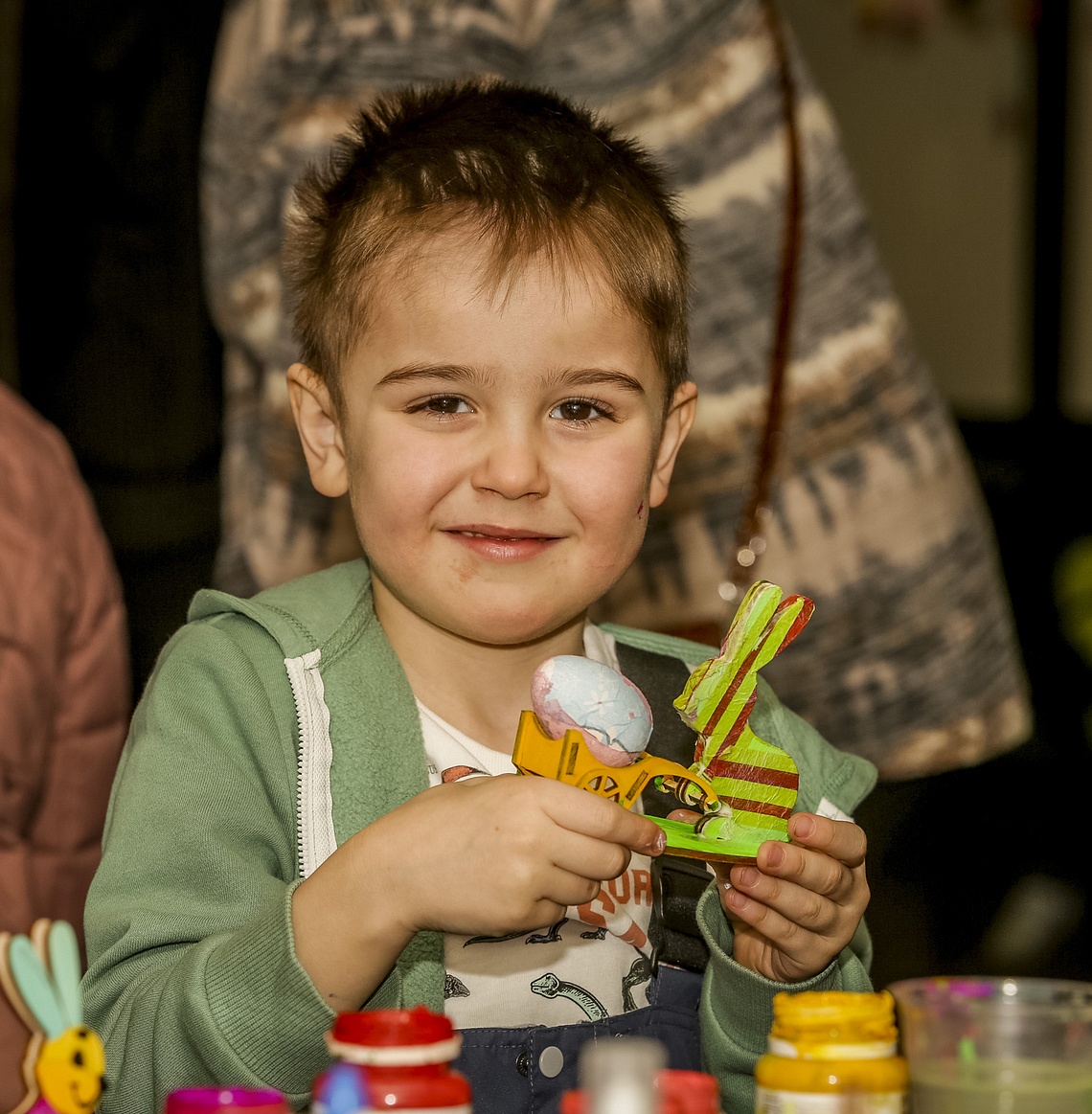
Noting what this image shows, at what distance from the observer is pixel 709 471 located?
5.11 ft

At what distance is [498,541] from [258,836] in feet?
0.74

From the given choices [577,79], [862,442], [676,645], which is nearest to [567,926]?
[676,645]

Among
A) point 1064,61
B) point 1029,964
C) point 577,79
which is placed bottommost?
point 1029,964

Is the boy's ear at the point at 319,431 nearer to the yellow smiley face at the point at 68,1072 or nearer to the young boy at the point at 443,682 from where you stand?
the young boy at the point at 443,682

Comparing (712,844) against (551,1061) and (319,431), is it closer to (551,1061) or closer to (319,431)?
(551,1061)

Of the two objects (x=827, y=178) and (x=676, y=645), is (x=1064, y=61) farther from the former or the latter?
(x=676, y=645)

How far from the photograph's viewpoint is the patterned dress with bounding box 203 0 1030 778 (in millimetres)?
1462

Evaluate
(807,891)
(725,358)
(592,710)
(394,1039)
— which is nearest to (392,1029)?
(394,1039)

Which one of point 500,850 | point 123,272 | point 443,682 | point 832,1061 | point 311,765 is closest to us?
point 832,1061

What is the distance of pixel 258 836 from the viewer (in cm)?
86

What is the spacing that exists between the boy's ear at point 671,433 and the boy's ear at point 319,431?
8.6 inches

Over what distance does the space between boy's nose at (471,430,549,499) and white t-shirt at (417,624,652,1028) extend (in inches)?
7.0

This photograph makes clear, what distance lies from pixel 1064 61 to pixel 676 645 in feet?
6.95

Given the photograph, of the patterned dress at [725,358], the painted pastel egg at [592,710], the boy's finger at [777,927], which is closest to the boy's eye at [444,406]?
the painted pastel egg at [592,710]
